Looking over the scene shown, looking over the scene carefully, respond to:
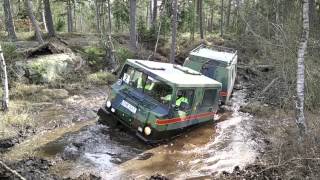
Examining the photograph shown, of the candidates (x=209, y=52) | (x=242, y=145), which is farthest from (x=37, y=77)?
(x=242, y=145)

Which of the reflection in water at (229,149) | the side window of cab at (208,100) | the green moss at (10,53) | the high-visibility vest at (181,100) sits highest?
the green moss at (10,53)

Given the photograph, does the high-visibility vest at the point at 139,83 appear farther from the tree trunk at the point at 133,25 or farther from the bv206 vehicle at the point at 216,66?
the tree trunk at the point at 133,25

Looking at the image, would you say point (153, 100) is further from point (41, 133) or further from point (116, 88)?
point (41, 133)

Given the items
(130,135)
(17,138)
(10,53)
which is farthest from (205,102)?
(10,53)

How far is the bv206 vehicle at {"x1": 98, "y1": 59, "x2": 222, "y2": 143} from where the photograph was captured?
11.9 m

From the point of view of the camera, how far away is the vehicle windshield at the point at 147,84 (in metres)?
12.1

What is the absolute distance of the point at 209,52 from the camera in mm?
19375

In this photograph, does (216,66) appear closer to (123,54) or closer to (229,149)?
(229,149)

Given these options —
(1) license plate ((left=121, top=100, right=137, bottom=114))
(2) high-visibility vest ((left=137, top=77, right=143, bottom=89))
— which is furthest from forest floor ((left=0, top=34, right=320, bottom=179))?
(2) high-visibility vest ((left=137, top=77, right=143, bottom=89))

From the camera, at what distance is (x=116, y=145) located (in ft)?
40.0

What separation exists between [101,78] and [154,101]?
333 inches

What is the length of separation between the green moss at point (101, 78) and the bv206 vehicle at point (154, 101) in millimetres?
6756

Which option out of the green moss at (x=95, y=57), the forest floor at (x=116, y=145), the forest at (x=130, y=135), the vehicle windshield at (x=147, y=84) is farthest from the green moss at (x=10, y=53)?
the vehicle windshield at (x=147, y=84)

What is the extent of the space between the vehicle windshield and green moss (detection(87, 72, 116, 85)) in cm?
686
